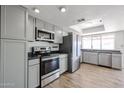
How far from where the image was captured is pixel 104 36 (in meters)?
5.90

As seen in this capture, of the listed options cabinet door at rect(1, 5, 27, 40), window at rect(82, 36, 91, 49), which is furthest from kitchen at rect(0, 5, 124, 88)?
window at rect(82, 36, 91, 49)

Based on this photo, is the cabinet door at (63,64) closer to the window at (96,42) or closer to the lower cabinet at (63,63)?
the lower cabinet at (63,63)

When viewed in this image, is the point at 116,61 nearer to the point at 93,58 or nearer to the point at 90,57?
the point at 93,58

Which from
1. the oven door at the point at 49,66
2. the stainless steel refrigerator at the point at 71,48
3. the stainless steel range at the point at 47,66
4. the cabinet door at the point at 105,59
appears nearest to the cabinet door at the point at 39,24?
the stainless steel range at the point at 47,66

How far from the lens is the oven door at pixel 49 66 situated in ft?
8.98

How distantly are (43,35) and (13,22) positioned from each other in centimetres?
158

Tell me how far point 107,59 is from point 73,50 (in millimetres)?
2271

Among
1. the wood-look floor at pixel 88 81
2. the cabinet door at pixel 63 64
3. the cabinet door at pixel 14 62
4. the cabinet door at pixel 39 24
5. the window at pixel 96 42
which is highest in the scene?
the cabinet door at pixel 39 24

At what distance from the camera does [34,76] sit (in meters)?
2.41

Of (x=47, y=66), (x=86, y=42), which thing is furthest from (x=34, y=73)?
(x=86, y=42)

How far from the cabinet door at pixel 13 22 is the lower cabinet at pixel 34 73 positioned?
0.71 metres
